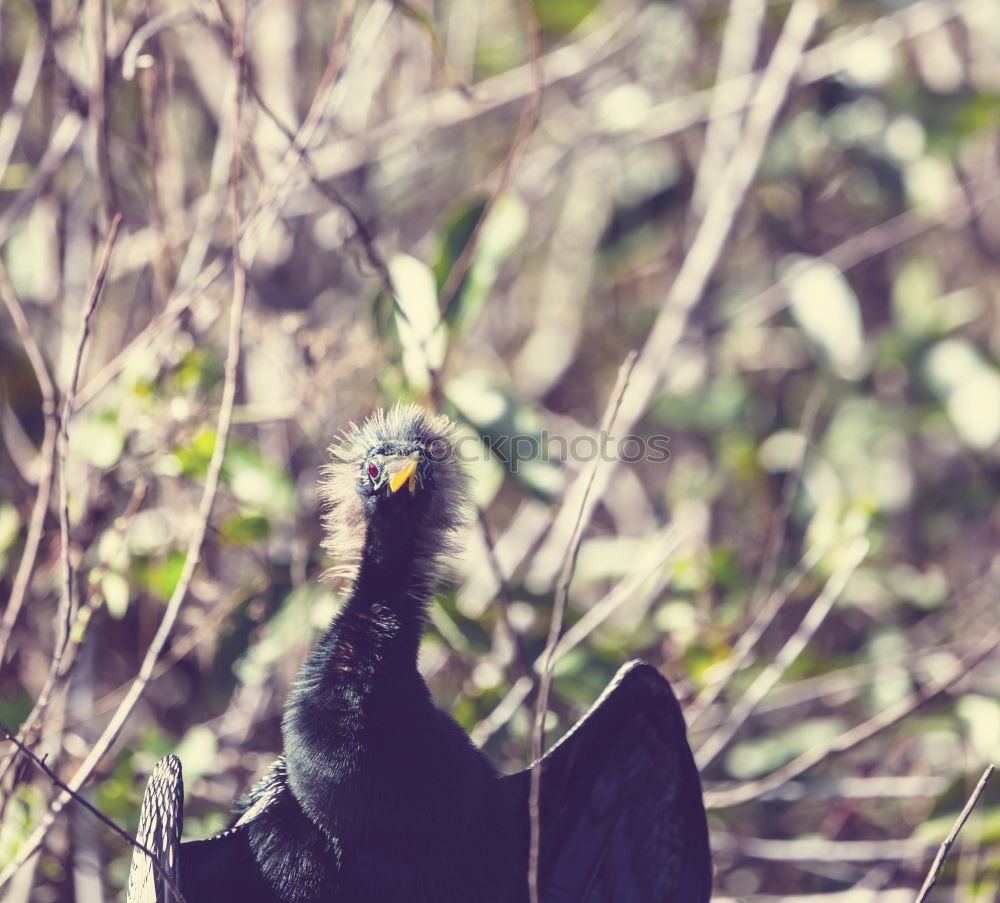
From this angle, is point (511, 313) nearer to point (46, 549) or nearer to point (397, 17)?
point (397, 17)

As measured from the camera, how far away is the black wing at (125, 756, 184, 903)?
7.07 feet

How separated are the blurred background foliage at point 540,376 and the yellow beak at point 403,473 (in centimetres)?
27

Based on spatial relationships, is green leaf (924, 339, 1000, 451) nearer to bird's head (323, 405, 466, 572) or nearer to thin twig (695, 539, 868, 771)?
thin twig (695, 539, 868, 771)

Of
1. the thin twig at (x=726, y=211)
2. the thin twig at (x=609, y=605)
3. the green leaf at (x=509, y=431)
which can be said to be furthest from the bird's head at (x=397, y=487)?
the thin twig at (x=726, y=211)

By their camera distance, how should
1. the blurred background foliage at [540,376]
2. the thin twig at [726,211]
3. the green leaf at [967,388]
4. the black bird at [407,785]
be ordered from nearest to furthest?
the black bird at [407,785] → the blurred background foliage at [540,376] → the green leaf at [967,388] → the thin twig at [726,211]

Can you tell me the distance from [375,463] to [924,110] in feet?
8.71

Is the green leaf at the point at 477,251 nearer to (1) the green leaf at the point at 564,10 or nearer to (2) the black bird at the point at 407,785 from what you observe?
(2) the black bird at the point at 407,785

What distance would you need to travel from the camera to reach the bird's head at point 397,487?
246cm

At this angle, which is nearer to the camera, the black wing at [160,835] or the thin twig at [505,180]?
the black wing at [160,835]

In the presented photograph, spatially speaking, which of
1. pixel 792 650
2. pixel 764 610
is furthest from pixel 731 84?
pixel 792 650

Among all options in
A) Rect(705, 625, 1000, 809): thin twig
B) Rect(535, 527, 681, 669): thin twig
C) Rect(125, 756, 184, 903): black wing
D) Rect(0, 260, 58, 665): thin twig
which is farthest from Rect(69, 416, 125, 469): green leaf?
Rect(705, 625, 1000, 809): thin twig

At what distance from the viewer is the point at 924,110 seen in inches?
163

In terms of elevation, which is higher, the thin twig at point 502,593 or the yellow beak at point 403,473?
the yellow beak at point 403,473

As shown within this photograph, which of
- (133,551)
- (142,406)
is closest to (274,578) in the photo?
(133,551)
